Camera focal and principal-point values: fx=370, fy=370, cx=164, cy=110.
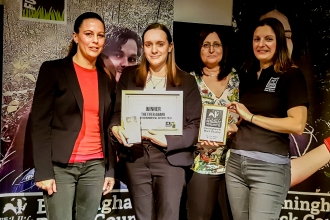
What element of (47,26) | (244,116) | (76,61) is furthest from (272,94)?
(47,26)

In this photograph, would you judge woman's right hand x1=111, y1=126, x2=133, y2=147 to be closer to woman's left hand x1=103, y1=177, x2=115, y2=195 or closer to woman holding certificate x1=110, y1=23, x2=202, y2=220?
woman holding certificate x1=110, y1=23, x2=202, y2=220

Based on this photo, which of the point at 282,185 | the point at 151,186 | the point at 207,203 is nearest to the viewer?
Answer: the point at 282,185

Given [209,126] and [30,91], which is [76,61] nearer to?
[30,91]

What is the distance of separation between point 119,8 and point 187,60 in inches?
25.0

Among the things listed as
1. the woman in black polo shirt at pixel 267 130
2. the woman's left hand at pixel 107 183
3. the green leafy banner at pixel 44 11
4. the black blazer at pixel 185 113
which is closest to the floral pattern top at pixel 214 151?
the black blazer at pixel 185 113

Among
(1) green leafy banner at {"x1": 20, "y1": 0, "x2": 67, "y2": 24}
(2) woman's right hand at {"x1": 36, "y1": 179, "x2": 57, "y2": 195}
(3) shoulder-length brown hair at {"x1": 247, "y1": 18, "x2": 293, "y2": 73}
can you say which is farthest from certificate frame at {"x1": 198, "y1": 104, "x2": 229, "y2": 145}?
(1) green leafy banner at {"x1": 20, "y1": 0, "x2": 67, "y2": 24}

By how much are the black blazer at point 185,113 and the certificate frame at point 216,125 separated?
72 mm

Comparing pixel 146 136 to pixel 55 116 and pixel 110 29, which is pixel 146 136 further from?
pixel 110 29

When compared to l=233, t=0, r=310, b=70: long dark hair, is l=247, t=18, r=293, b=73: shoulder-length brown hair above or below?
below

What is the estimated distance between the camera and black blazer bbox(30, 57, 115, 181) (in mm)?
2084

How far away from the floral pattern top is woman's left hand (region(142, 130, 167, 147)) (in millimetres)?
393

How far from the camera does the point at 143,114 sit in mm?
2273

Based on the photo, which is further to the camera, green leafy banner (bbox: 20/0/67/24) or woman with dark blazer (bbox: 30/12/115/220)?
green leafy banner (bbox: 20/0/67/24)

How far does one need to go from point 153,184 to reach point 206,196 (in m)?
0.47
